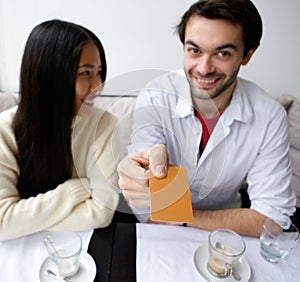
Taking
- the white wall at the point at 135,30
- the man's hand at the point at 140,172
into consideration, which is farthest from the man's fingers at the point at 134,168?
the white wall at the point at 135,30

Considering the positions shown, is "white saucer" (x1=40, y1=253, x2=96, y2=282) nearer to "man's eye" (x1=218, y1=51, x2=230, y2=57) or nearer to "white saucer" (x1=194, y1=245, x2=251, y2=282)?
"white saucer" (x1=194, y1=245, x2=251, y2=282)

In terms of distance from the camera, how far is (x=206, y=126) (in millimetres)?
804

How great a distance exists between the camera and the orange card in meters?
0.44

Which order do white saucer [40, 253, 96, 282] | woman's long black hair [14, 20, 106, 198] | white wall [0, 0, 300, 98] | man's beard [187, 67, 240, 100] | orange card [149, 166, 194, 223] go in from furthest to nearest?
white wall [0, 0, 300, 98], man's beard [187, 67, 240, 100], woman's long black hair [14, 20, 106, 198], white saucer [40, 253, 96, 282], orange card [149, 166, 194, 223]

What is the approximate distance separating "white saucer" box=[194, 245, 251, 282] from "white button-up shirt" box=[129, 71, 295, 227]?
0.47 ft

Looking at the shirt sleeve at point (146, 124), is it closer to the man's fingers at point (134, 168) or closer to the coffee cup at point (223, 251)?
the man's fingers at point (134, 168)

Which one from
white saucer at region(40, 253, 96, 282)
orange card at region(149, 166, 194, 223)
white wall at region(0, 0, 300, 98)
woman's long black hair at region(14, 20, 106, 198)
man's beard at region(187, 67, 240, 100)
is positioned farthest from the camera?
white wall at region(0, 0, 300, 98)

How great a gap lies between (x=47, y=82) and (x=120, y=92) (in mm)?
203

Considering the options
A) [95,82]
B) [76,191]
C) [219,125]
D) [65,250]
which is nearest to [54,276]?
[65,250]

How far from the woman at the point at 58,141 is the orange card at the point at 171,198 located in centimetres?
15

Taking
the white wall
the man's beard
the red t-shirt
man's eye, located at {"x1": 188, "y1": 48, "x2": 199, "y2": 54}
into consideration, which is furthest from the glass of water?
the white wall

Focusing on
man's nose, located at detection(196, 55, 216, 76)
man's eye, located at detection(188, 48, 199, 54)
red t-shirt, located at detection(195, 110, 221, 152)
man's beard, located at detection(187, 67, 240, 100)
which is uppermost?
man's eye, located at detection(188, 48, 199, 54)

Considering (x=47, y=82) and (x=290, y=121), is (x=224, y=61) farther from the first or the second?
(x=290, y=121)

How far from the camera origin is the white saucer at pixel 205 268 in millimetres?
563
